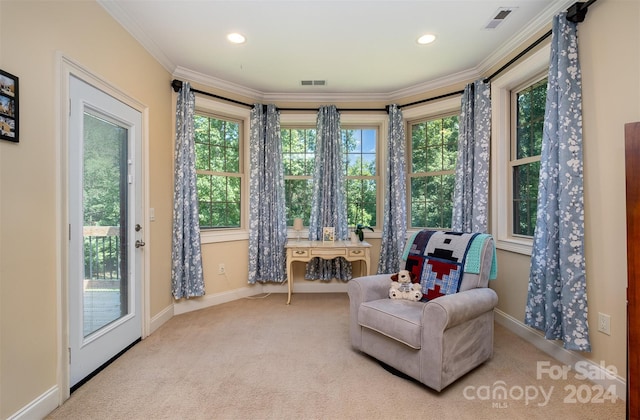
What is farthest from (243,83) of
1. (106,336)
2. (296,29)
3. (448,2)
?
(106,336)

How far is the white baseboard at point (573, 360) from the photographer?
1786 mm

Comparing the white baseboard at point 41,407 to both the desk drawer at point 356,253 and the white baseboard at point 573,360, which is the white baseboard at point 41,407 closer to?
the desk drawer at point 356,253

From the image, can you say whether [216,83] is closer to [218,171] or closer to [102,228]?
[218,171]

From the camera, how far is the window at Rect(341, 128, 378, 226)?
416cm

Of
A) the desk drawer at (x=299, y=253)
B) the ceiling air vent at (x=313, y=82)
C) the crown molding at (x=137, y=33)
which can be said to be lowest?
the desk drawer at (x=299, y=253)

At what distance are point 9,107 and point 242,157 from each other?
254cm

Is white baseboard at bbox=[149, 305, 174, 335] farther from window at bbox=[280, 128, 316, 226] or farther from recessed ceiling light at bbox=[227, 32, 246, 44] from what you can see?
recessed ceiling light at bbox=[227, 32, 246, 44]

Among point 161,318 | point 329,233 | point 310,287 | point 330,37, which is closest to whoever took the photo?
point 330,37

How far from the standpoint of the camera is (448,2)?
2195mm

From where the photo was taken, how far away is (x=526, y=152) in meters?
2.76

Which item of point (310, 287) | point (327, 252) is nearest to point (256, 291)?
point (310, 287)

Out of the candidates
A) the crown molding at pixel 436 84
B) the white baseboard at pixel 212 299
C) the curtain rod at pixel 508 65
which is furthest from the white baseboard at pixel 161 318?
the crown molding at pixel 436 84

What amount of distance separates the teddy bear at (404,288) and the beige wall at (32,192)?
2.23m

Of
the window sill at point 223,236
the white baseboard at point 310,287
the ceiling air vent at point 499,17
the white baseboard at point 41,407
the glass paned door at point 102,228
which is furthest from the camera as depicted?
the white baseboard at point 310,287
